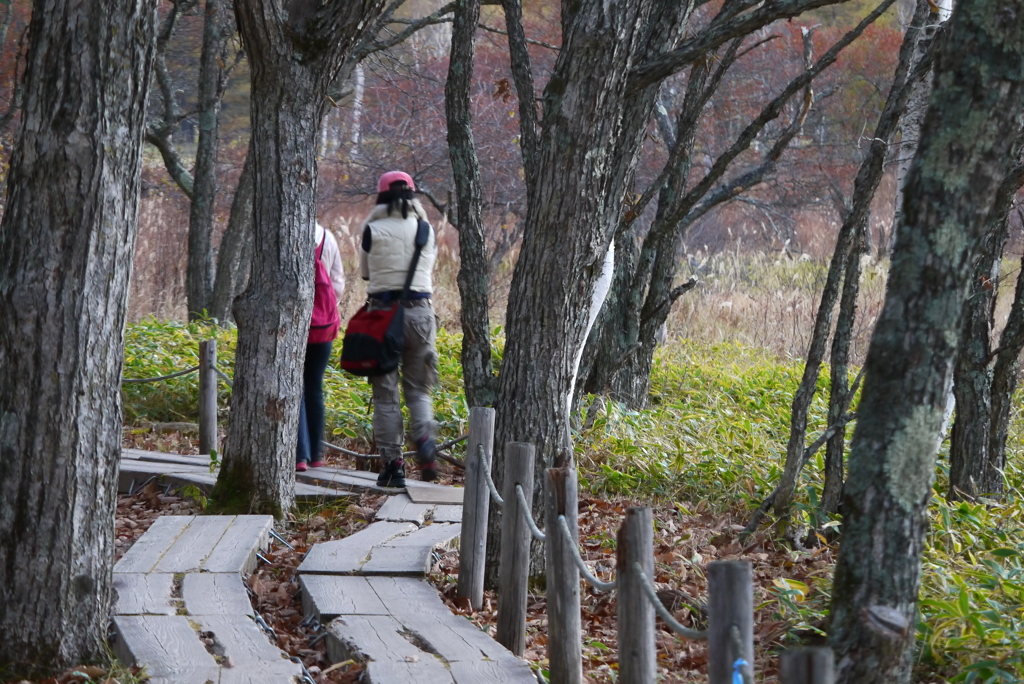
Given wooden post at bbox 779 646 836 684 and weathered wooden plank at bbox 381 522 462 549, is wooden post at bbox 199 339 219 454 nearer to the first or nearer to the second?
weathered wooden plank at bbox 381 522 462 549

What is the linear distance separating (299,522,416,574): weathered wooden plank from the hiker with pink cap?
1023 mm

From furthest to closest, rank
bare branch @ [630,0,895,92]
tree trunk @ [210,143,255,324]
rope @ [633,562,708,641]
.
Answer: tree trunk @ [210,143,255,324], bare branch @ [630,0,895,92], rope @ [633,562,708,641]

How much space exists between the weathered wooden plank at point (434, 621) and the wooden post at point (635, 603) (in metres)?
1.17

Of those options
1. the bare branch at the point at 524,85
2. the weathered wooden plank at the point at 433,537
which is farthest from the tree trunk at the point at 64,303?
the bare branch at the point at 524,85

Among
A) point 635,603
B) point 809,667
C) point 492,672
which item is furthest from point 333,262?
point 809,667

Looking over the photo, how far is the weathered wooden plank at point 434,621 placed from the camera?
4.24 m

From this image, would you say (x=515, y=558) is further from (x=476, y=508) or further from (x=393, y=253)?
(x=393, y=253)

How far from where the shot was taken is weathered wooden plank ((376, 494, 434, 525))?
21.2ft

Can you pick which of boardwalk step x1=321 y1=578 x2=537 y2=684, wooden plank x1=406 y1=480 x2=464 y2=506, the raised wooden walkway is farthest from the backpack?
boardwalk step x1=321 y1=578 x2=537 y2=684

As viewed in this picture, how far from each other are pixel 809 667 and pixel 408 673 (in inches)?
92.2

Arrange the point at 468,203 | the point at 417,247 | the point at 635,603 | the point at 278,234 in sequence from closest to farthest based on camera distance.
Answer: the point at 635,603 → the point at 278,234 → the point at 417,247 → the point at 468,203

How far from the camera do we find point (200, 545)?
5.65 m

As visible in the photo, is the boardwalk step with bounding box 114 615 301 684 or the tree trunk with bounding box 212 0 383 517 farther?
the tree trunk with bounding box 212 0 383 517

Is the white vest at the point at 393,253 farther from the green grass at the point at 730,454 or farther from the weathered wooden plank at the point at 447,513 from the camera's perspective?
the green grass at the point at 730,454
